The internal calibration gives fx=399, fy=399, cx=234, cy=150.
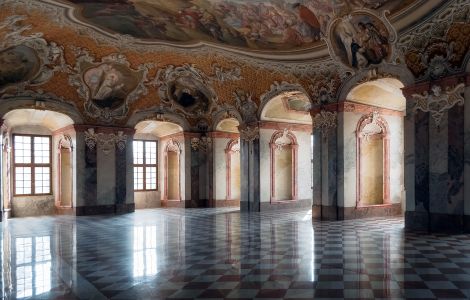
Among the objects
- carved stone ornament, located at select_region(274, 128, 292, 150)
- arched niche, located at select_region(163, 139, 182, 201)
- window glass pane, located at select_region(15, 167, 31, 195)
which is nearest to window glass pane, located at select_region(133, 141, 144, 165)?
arched niche, located at select_region(163, 139, 182, 201)

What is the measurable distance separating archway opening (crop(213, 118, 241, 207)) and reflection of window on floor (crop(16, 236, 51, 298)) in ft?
38.5

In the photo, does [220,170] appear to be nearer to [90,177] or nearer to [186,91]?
[186,91]

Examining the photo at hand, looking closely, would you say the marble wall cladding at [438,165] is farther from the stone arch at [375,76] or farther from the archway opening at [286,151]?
the archway opening at [286,151]

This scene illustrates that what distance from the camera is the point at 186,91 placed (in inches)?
780

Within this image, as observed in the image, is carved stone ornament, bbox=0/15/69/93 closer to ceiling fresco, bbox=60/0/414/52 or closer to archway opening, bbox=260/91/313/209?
ceiling fresco, bbox=60/0/414/52

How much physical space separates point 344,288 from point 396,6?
25.5ft

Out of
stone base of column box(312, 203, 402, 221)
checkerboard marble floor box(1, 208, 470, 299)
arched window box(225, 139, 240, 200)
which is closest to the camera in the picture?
checkerboard marble floor box(1, 208, 470, 299)

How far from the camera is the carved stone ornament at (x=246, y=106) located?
60.5 ft

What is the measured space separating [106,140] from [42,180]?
5.39 metres

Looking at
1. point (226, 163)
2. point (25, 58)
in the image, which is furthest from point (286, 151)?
point (25, 58)

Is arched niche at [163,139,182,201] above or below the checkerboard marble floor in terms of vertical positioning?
above

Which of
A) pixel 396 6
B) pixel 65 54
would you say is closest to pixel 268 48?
pixel 396 6

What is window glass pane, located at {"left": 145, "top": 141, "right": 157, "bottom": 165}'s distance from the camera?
2469 cm

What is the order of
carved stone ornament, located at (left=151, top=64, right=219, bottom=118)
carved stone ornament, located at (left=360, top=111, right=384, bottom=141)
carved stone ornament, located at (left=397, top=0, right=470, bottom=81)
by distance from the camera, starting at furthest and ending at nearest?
carved stone ornament, located at (left=151, top=64, right=219, bottom=118)
carved stone ornament, located at (left=360, top=111, right=384, bottom=141)
carved stone ornament, located at (left=397, top=0, right=470, bottom=81)
